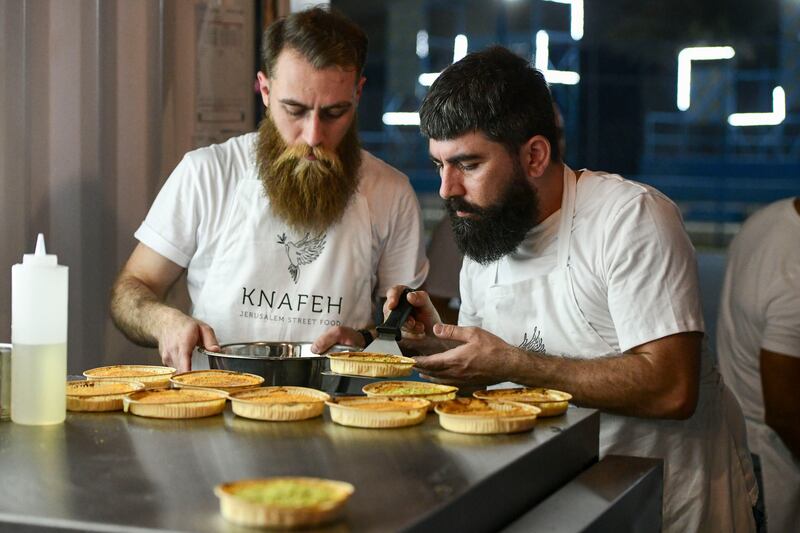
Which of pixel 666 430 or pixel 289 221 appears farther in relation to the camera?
pixel 289 221

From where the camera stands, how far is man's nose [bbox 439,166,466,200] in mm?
2227

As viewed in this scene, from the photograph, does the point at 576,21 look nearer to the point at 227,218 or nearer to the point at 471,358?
the point at 227,218

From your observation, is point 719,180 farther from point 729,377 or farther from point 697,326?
point 697,326

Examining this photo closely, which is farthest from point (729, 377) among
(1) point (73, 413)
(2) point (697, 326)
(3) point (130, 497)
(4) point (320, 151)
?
(3) point (130, 497)

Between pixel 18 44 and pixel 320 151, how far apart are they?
84cm

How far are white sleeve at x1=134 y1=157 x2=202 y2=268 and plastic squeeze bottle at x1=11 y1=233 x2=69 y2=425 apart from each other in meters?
1.17

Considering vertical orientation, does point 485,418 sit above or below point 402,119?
below

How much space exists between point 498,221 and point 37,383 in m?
1.04

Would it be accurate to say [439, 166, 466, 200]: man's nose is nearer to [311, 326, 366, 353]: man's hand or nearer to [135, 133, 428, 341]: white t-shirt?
[311, 326, 366, 353]: man's hand

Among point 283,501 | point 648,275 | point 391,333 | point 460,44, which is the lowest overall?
point 283,501

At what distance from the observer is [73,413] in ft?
5.21

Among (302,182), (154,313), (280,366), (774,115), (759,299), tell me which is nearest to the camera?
(280,366)

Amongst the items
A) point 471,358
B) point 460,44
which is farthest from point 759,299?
point 460,44

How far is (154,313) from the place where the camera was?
244 cm
